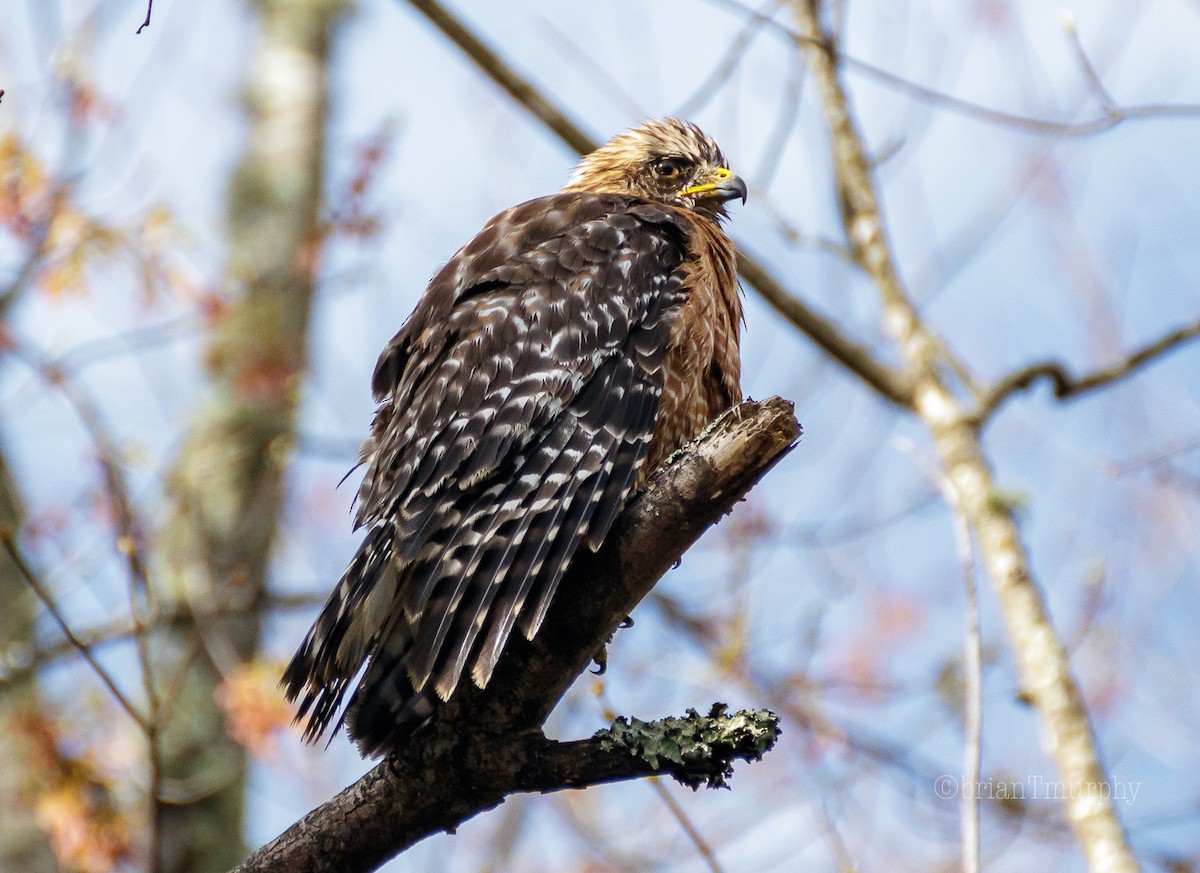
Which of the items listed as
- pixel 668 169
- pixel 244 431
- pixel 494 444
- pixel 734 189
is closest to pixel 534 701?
pixel 494 444

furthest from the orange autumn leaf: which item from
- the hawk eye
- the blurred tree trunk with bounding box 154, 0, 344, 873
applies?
the hawk eye

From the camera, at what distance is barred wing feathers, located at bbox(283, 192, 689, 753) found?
3.16 m

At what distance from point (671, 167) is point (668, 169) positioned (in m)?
0.01

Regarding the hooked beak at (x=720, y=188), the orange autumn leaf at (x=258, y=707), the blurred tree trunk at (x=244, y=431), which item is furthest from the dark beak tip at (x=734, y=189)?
the orange autumn leaf at (x=258, y=707)

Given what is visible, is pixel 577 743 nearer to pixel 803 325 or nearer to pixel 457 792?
pixel 457 792

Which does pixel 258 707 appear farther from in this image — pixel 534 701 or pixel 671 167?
pixel 534 701

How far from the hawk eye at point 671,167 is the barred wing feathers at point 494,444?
68 cm

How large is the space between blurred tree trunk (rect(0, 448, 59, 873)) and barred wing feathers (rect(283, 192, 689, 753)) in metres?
3.15

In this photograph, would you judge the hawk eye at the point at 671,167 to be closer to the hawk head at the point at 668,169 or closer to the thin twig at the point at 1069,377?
the hawk head at the point at 668,169

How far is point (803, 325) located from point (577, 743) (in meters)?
3.33

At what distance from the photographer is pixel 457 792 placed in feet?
9.96

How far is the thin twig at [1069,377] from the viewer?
5566 millimetres

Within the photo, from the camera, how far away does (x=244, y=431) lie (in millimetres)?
8453

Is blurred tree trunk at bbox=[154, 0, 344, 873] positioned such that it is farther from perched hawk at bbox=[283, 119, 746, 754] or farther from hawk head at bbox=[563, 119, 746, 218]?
hawk head at bbox=[563, 119, 746, 218]
